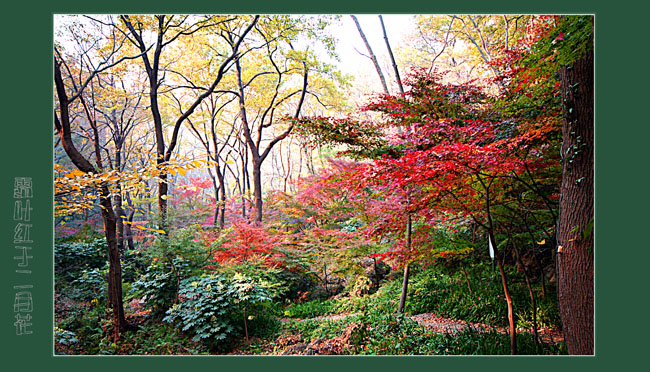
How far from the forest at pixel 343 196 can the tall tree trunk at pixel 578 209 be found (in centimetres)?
1

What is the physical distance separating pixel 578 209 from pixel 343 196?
10.9 ft

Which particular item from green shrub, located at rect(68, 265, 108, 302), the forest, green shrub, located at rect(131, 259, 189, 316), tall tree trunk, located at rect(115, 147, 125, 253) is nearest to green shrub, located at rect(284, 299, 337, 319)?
the forest

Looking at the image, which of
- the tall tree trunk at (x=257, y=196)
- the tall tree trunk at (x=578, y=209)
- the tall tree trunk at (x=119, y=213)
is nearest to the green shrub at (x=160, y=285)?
the tall tree trunk at (x=119, y=213)

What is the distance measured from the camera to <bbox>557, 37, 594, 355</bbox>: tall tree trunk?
2.02 metres

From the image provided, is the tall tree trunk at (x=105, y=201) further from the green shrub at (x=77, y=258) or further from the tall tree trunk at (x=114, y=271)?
the green shrub at (x=77, y=258)

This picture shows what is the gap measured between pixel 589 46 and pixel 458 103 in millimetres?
1483

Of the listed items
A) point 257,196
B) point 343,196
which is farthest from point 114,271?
point 343,196

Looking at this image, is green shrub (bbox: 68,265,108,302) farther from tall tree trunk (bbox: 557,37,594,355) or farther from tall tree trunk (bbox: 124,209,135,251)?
tall tree trunk (bbox: 557,37,594,355)

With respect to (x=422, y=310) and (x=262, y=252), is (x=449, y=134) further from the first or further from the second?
(x=262, y=252)

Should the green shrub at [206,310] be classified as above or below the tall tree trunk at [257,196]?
below

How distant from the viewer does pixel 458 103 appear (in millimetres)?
3502

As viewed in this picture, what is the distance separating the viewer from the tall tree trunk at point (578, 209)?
202cm

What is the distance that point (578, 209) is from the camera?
2.03 metres
